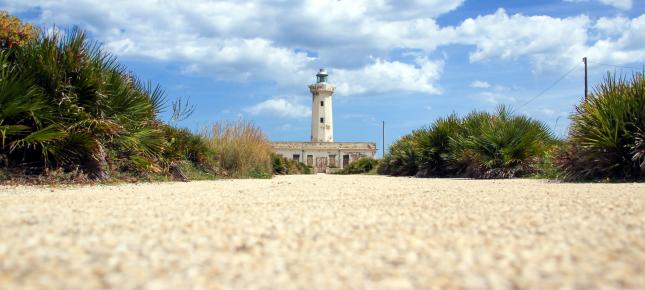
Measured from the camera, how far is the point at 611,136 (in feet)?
35.1

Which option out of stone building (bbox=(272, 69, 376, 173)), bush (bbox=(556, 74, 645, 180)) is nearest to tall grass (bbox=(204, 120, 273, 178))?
bush (bbox=(556, 74, 645, 180))

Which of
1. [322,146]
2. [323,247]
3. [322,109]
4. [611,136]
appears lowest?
[323,247]

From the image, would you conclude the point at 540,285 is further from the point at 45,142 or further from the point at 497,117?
the point at 497,117

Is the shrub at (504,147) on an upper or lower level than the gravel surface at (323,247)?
upper

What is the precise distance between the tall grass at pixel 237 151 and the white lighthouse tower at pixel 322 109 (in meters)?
42.7

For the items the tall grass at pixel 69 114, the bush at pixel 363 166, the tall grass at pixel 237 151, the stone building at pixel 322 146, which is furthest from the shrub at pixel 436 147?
the stone building at pixel 322 146

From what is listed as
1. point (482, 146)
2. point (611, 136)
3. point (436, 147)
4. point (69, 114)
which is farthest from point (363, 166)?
point (69, 114)

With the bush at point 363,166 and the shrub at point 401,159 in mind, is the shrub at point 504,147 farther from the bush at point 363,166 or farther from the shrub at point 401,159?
the bush at point 363,166

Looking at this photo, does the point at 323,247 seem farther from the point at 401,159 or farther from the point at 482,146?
the point at 401,159

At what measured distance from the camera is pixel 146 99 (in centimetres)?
1237

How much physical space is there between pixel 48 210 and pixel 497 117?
47.7 feet

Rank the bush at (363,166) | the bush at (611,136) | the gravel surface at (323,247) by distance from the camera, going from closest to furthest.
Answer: the gravel surface at (323,247) < the bush at (611,136) < the bush at (363,166)

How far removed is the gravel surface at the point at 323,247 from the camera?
2.52 meters

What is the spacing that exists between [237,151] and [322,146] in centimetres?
4349
